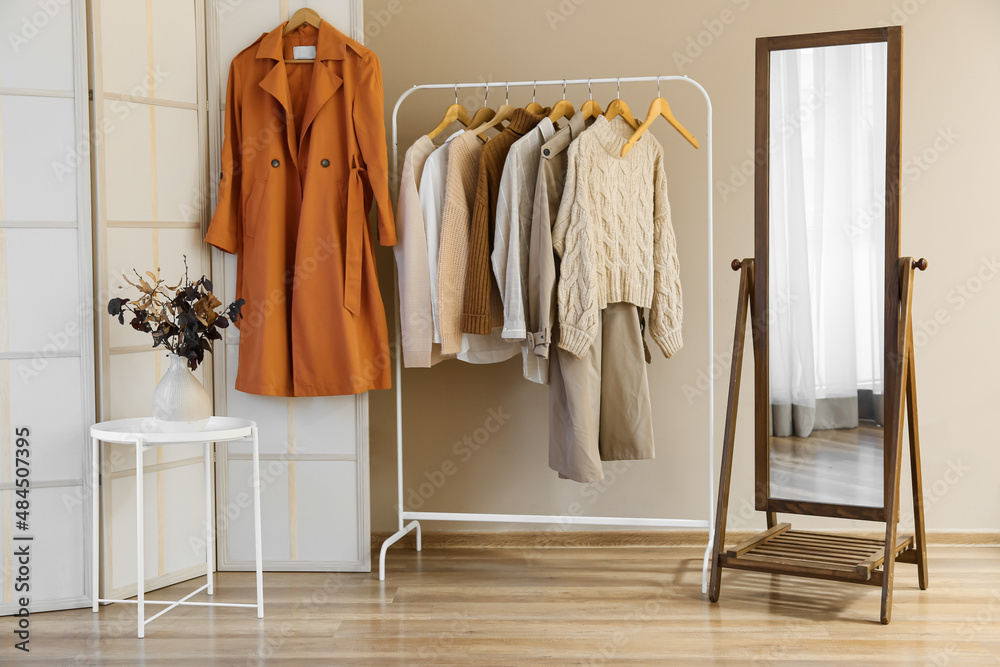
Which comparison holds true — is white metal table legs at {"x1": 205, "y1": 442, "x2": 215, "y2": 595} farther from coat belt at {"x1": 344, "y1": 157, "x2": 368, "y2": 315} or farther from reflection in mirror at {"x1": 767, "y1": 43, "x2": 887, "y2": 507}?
reflection in mirror at {"x1": 767, "y1": 43, "x2": 887, "y2": 507}

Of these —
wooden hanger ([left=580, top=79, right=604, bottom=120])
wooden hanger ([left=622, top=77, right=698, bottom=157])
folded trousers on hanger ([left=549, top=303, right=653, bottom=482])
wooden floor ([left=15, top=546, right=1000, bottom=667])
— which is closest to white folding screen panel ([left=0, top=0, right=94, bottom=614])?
wooden floor ([left=15, top=546, right=1000, bottom=667])

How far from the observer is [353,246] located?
2660 mm

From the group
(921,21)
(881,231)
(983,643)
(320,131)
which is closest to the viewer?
(983,643)

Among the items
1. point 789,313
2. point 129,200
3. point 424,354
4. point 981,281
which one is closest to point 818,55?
point 789,313

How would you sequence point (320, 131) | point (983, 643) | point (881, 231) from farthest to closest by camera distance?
point (320, 131), point (881, 231), point (983, 643)

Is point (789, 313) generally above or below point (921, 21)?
below

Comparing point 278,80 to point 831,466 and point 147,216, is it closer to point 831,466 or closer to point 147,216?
point 147,216

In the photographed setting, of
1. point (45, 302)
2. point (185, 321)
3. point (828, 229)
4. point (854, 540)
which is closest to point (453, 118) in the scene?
point (185, 321)

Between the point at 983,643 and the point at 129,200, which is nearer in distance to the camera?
the point at 983,643

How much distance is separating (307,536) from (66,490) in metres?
0.78

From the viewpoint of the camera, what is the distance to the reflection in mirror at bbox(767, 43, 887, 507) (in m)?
2.46

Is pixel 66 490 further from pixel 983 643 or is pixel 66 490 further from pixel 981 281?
pixel 981 281

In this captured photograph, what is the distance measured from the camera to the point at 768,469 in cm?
261
